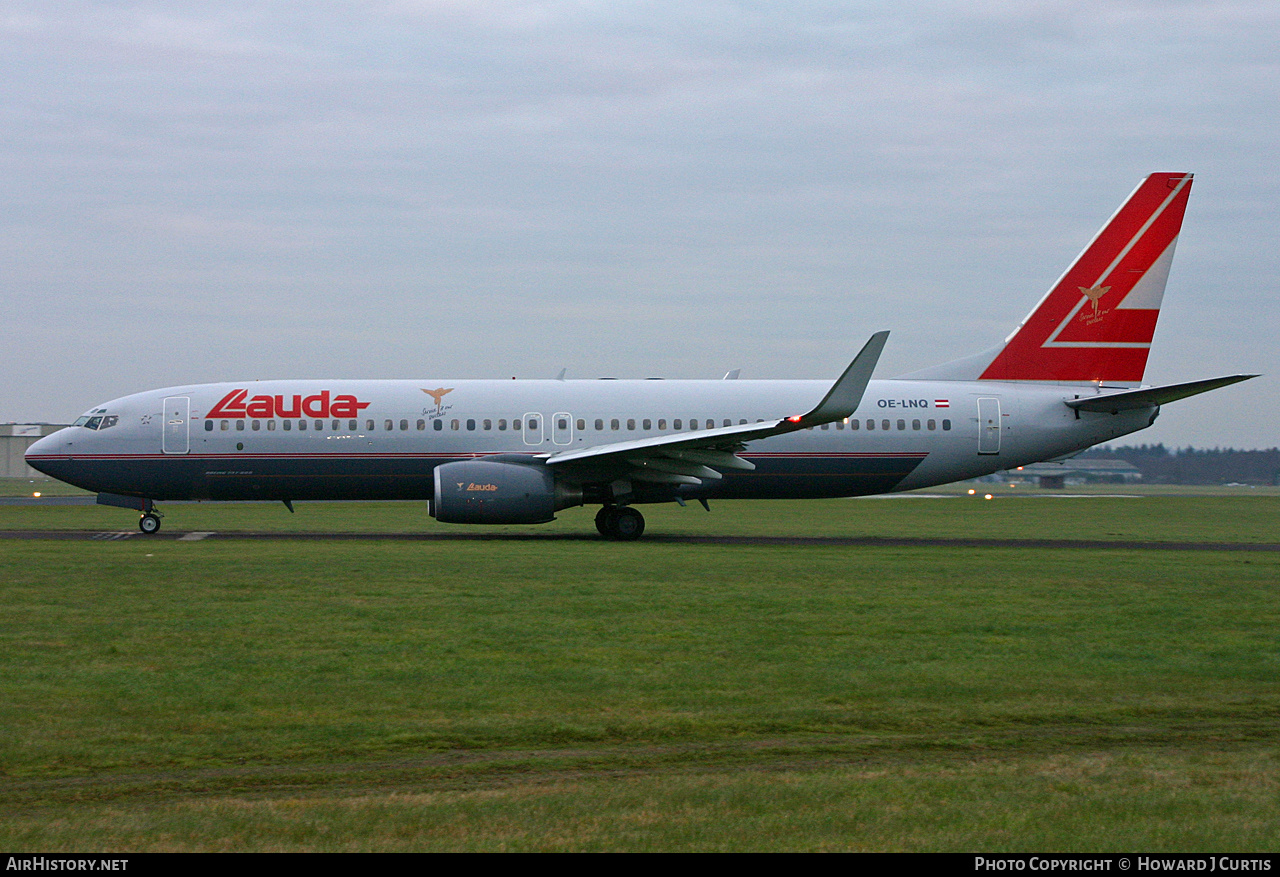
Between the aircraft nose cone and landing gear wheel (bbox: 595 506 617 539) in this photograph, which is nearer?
landing gear wheel (bbox: 595 506 617 539)

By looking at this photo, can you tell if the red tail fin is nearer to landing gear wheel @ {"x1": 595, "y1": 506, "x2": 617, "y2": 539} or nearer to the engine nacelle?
landing gear wheel @ {"x1": 595, "y1": 506, "x2": 617, "y2": 539}

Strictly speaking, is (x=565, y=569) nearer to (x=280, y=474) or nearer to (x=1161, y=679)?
(x=1161, y=679)

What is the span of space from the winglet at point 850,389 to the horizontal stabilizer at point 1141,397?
277 inches

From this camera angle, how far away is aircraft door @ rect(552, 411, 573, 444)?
28125mm

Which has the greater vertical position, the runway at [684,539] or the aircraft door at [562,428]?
the aircraft door at [562,428]

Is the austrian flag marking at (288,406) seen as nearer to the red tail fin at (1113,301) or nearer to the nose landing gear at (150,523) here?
the nose landing gear at (150,523)

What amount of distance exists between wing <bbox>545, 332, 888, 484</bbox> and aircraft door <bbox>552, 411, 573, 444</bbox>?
38cm

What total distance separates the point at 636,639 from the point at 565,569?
6.92 metres

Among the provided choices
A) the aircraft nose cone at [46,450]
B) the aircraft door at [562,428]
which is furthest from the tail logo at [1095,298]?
the aircraft nose cone at [46,450]

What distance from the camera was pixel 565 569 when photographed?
18.4 meters

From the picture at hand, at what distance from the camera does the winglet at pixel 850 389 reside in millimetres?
23656

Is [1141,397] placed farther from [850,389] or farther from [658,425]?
[658,425]

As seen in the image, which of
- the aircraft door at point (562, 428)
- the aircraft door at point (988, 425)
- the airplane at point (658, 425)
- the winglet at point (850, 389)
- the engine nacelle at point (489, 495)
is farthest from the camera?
the aircraft door at point (988, 425)

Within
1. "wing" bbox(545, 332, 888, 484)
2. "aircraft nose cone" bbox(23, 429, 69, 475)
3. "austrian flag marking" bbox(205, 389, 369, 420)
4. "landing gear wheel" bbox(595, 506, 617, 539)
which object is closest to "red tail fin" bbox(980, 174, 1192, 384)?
"wing" bbox(545, 332, 888, 484)
